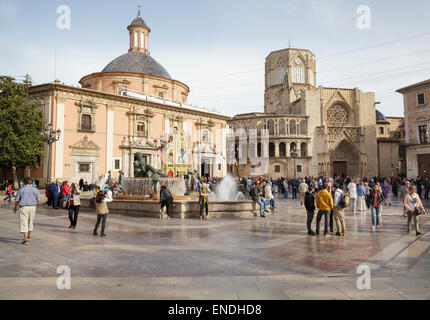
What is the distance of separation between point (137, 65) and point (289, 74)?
93.7ft

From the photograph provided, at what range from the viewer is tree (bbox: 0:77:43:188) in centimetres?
2111

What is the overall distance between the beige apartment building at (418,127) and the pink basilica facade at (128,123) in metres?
21.4

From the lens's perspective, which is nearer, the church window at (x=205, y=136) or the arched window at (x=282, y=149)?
the church window at (x=205, y=136)

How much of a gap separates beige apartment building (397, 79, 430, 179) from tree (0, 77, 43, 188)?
36.9 meters

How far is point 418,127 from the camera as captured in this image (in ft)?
102

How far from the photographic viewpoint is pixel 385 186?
15.8 meters

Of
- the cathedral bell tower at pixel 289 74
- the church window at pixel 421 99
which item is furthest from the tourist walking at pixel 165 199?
the cathedral bell tower at pixel 289 74

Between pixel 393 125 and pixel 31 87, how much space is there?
58.7 m

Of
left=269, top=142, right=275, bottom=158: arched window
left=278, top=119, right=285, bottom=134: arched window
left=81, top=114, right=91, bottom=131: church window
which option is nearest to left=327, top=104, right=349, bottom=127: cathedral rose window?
left=278, top=119, right=285, bottom=134: arched window

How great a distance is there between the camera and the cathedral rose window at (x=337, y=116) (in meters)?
45.7

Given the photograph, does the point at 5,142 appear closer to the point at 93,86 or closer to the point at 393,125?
the point at 93,86

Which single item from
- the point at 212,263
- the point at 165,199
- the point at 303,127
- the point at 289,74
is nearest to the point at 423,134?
the point at 303,127

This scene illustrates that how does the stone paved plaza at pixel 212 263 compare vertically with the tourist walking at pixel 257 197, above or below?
below

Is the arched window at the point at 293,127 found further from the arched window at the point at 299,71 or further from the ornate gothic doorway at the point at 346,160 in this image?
the arched window at the point at 299,71
